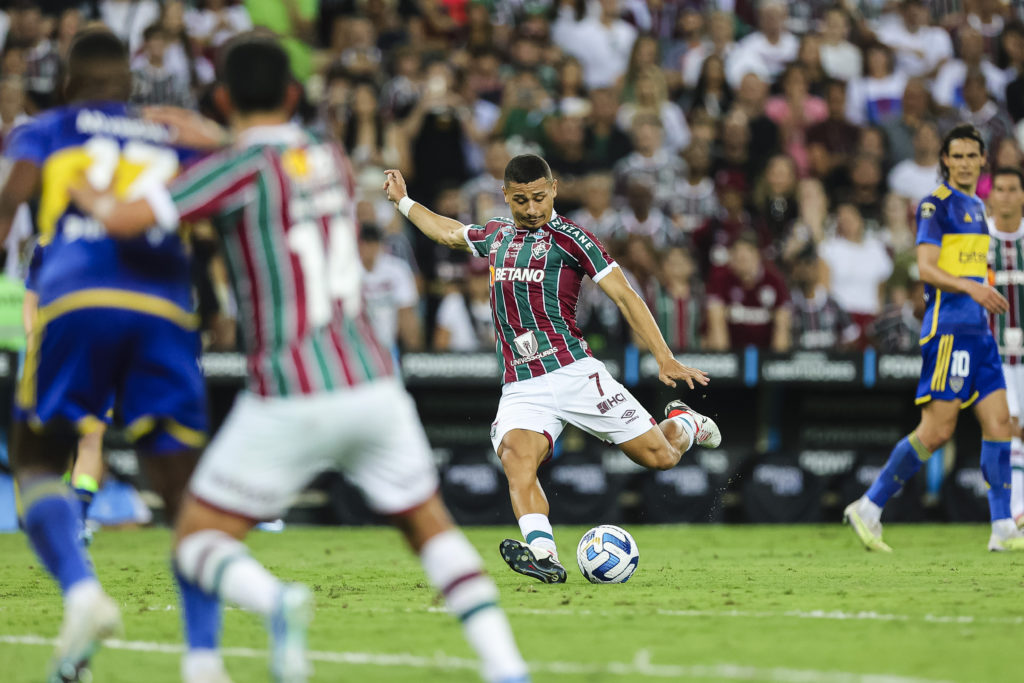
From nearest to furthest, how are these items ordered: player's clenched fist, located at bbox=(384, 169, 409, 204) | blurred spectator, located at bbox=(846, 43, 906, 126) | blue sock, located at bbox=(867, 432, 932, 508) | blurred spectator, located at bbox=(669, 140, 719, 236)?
player's clenched fist, located at bbox=(384, 169, 409, 204) < blue sock, located at bbox=(867, 432, 932, 508) < blurred spectator, located at bbox=(669, 140, 719, 236) < blurred spectator, located at bbox=(846, 43, 906, 126)

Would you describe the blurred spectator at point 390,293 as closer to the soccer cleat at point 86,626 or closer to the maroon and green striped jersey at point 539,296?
the maroon and green striped jersey at point 539,296

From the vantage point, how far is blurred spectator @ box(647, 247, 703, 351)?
14.8 metres

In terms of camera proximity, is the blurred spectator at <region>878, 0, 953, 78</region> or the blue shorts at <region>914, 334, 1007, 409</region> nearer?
the blue shorts at <region>914, 334, 1007, 409</region>

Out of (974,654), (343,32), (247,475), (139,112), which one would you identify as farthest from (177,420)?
(343,32)

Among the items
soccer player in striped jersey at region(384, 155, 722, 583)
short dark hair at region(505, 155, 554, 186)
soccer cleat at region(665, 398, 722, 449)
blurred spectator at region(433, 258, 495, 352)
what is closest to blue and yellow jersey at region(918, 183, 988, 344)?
soccer cleat at region(665, 398, 722, 449)

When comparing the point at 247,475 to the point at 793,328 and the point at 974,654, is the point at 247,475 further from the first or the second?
the point at 793,328

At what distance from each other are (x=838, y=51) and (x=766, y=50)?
959mm

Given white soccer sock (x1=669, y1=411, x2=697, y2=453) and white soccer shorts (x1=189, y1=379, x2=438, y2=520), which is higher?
white soccer shorts (x1=189, y1=379, x2=438, y2=520)

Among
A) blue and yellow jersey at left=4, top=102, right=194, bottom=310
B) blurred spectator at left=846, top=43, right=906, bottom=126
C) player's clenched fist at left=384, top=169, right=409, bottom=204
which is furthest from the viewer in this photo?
blurred spectator at left=846, top=43, right=906, bottom=126

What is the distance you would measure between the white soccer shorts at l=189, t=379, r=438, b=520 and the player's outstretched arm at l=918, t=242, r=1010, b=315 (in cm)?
660

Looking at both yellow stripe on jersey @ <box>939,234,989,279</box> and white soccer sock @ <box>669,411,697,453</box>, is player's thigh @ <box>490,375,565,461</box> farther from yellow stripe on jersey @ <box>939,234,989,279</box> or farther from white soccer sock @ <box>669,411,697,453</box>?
yellow stripe on jersey @ <box>939,234,989,279</box>

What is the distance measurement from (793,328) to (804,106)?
13.1 feet

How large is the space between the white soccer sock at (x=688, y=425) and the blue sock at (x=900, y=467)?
2.01m

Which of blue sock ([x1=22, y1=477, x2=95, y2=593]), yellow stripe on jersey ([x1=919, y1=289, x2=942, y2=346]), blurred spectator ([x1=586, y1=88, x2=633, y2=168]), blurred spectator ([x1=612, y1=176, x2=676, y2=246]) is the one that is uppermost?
blurred spectator ([x1=586, y1=88, x2=633, y2=168])
